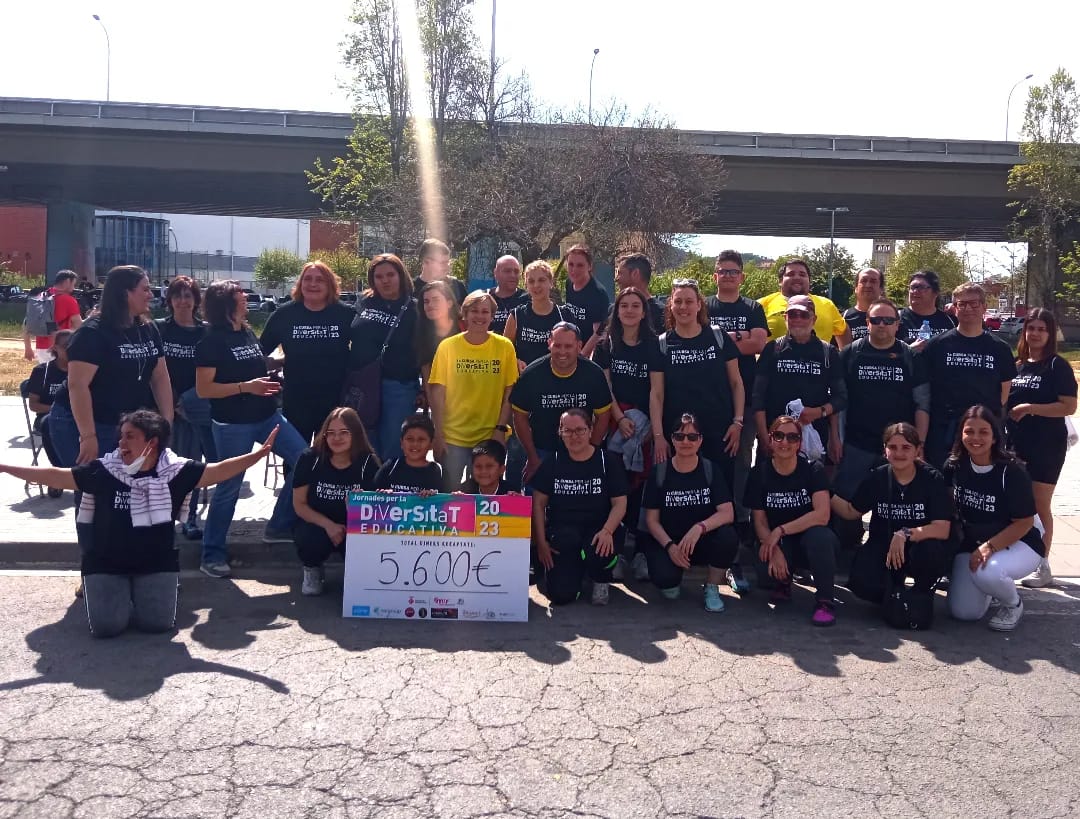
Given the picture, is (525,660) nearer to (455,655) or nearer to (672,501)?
(455,655)

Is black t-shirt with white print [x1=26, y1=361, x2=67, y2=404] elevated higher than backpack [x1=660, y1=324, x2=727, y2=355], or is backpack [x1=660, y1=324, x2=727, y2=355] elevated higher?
backpack [x1=660, y1=324, x2=727, y2=355]

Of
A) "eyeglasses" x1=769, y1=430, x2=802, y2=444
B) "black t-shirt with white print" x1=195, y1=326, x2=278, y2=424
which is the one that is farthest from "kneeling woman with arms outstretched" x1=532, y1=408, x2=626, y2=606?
"black t-shirt with white print" x1=195, y1=326, x2=278, y2=424

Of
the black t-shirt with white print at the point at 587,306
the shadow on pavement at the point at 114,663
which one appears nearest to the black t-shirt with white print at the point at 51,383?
the shadow on pavement at the point at 114,663

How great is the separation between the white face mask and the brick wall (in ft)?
284

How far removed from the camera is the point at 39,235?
8262 cm

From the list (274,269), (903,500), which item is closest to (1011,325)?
(903,500)

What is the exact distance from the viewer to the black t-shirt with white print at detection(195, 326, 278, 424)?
20.9 ft

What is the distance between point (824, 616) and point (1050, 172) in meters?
38.3

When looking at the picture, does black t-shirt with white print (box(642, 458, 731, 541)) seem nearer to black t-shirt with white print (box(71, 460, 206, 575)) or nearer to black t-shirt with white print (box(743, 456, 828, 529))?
black t-shirt with white print (box(743, 456, 828, 529))

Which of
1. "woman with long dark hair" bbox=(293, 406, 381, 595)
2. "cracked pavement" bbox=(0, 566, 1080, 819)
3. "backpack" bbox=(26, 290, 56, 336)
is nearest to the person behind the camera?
"cracked pavement" bbox=(0, 566, 1080, 819)

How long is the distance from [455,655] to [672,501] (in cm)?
176

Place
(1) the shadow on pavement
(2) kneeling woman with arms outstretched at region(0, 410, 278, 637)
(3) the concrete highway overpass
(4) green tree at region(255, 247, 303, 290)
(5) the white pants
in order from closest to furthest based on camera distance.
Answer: (1) the shadow on pavement → (2) kneeling woman with arms outstretched at region(0, 410, 278, 637) → (5) the white pants → (3) the concrete highway overpass → (4) green tree at region(255, 247, 303, 290)

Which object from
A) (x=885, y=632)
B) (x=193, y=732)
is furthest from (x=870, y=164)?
(x=193, y=732)

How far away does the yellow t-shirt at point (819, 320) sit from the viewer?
734 cm
